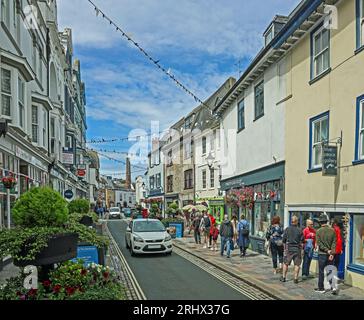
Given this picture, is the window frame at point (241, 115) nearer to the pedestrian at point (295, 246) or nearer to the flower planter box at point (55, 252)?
the pedestrian at point (295, 246)

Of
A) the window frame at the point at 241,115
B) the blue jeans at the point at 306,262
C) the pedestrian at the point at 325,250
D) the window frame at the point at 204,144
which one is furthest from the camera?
the window frame at the point at 204,144

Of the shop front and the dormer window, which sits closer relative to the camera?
the shop front

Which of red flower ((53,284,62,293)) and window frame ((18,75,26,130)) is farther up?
A: window frame ((18,75,26,130))

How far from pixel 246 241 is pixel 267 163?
120 inches

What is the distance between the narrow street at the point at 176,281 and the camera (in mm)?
7957

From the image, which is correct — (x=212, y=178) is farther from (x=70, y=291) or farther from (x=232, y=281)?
(x=70, y=291)

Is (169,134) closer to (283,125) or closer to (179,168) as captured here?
(179,168)

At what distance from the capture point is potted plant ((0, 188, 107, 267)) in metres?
4.23

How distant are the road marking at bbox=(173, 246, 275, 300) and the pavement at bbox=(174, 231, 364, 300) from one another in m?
0.14

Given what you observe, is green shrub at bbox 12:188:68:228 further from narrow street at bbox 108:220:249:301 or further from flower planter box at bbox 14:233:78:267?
narrow street at bbox 108:220:249:301

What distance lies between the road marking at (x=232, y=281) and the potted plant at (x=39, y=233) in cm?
473

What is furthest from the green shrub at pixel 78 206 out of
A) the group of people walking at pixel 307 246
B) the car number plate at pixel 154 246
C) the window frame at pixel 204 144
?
the window frame at pixel 204 144

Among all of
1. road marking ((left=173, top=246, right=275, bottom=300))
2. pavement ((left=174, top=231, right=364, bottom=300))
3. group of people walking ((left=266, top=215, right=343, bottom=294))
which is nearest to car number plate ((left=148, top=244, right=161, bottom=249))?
road marking ((left=173, top=246, right=275, bottom=300))

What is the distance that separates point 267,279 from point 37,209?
6.89m
